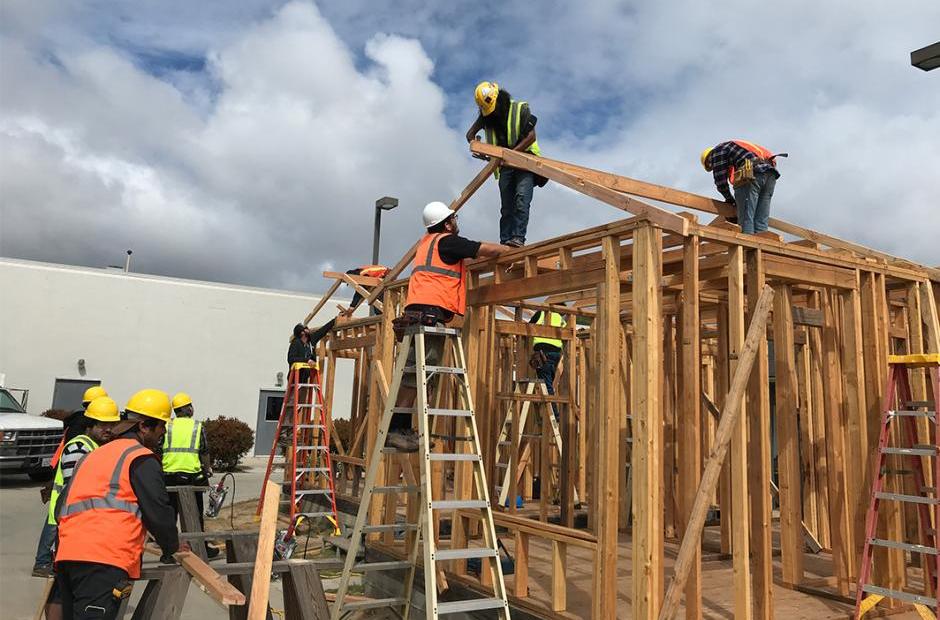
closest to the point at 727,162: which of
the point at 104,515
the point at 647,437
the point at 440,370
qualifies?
the point at 647,437

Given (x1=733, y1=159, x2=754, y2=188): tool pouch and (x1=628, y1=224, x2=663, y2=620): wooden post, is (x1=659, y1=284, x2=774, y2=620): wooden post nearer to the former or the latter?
(x1=628, y1=224, x2=663, y2=620): wooden post

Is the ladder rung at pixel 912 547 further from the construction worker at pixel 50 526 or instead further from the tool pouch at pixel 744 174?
the construction worker at pixel 50 526

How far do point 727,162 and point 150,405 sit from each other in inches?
221

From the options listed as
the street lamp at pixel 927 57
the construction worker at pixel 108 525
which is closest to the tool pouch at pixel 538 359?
the street lamp at pixel 927 57

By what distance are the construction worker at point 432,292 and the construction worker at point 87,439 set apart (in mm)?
2251

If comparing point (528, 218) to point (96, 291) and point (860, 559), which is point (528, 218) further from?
point (96, 291)

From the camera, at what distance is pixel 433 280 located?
5395mm

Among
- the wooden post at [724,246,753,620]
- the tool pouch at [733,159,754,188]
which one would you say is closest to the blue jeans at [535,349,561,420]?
the tool pouch at [733,159,754,188]

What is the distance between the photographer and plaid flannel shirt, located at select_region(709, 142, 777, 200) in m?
6.58

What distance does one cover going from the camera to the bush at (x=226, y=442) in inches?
724

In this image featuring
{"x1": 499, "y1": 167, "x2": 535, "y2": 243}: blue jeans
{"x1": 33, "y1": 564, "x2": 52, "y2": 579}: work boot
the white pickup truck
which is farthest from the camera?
the white pickup truck

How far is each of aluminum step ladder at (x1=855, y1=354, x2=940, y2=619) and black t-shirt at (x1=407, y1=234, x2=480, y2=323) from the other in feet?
Result: 11.1

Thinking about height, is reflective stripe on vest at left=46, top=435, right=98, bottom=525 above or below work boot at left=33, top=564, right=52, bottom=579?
above

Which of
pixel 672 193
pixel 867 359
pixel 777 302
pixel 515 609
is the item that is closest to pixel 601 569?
pixel 515 609
